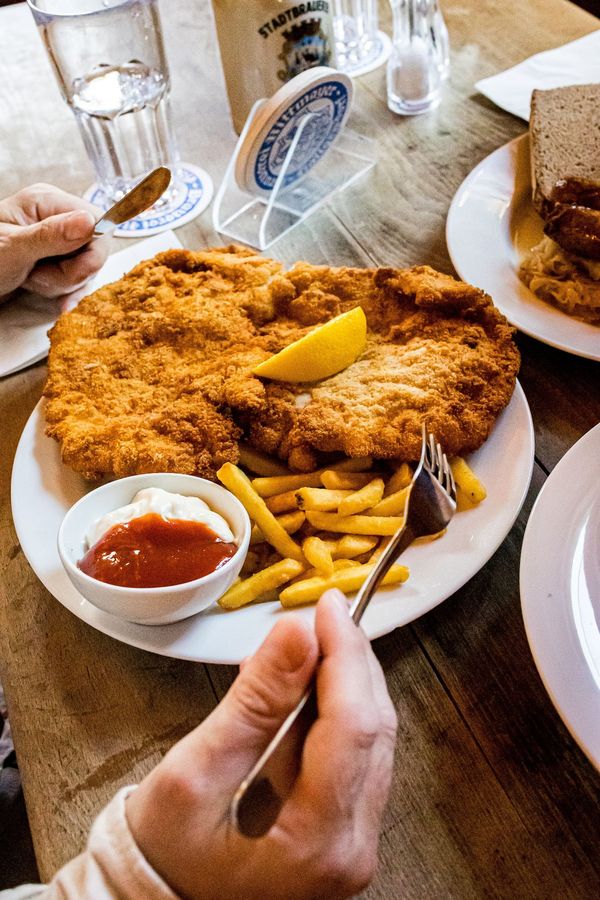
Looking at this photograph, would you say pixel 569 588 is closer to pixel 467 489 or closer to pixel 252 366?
pixel 467 489

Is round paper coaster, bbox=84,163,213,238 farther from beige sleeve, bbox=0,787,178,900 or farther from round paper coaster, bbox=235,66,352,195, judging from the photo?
beige sleeve, bbox=0,787,178,900

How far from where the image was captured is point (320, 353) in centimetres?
173

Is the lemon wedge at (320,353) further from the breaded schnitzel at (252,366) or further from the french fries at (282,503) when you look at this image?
the french fries at (282,503)

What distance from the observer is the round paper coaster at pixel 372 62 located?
9.99ft

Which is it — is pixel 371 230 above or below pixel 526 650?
above

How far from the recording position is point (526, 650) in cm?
138

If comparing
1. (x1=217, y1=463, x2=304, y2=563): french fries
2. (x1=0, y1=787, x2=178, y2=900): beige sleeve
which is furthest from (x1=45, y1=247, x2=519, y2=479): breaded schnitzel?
(x1=0, y1=787, x2=178, y2=900): beige sleeve

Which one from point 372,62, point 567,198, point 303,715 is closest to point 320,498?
point 303,715

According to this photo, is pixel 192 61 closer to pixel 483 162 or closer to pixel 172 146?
pixel 172 146

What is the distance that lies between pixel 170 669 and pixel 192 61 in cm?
278

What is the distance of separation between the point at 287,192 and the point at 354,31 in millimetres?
978

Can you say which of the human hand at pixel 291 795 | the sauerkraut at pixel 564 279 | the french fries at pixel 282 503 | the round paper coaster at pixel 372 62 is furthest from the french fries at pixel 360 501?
the round paper coaster at pixel 372 62

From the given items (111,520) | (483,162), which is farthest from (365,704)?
(483,162)

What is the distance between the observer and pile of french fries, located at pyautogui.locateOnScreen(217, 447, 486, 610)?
1427mm
